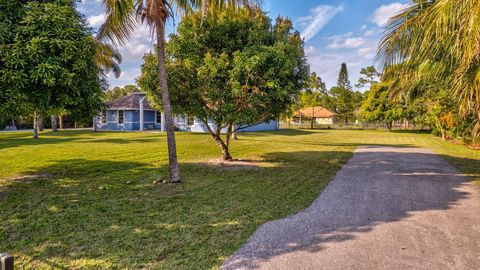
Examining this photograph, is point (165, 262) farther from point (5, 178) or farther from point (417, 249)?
point (5, 178)

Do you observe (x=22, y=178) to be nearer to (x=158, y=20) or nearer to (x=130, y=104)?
(x=158, y=20)

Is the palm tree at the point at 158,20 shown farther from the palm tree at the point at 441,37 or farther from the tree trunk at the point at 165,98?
the palm tree at the point at 441,37

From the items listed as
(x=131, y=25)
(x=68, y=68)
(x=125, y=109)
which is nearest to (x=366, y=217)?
(x=68, y=68)

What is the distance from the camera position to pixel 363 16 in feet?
38.3

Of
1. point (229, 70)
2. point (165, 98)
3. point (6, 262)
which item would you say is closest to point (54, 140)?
point (165, 98)

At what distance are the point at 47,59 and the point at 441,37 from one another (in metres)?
7.10

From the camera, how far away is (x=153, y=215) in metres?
5.45

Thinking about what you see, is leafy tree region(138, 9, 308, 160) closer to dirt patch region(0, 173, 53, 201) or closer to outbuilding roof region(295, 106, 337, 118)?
dirt patch region(0, 173, 53, 201)

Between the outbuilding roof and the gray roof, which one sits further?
the outbuilding roof

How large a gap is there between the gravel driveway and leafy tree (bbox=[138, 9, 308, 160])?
3.52 meters

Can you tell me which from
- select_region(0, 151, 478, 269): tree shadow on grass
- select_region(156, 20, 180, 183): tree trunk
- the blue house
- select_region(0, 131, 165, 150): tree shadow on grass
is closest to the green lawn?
select_region(0, 151, 478, 269): tree shadow on grass

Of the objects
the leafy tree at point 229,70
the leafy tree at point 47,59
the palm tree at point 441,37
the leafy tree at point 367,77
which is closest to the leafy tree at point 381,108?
the leafy tree at point 367,77

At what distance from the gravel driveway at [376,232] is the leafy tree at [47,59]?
4991mm

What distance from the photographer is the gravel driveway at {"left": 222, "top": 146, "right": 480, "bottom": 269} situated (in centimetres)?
368
